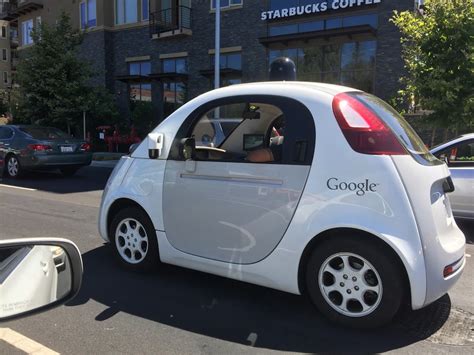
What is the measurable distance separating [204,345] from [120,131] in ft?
73.9

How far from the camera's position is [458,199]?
660 centimetres

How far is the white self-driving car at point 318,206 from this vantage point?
3.28 meters

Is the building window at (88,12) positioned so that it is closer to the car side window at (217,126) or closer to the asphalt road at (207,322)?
the car side window at (217,126)

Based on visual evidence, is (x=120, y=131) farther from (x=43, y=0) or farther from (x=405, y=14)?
(x=405, y=14)

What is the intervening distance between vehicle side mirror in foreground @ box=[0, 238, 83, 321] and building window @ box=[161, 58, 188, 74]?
23.0 m

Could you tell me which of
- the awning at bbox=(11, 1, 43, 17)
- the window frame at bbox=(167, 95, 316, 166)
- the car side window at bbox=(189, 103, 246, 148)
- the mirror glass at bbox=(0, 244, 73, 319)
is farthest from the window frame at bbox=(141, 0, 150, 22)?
the mirror glass at bbox=(0, 244, 73, 319)

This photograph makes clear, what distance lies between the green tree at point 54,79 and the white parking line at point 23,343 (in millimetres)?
18190

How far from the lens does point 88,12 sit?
28922 mm

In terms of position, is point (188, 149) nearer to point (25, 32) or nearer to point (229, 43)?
point (229, 43)

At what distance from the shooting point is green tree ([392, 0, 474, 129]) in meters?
10.5

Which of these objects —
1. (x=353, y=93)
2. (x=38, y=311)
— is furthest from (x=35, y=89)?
(x=38, y=311)

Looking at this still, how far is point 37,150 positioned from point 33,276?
36.8 feet

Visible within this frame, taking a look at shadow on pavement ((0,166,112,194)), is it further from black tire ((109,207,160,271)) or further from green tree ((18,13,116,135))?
green tree ((18,13,116,135))

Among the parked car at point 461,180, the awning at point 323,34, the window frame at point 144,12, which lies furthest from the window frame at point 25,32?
the parked car at point 461,180
